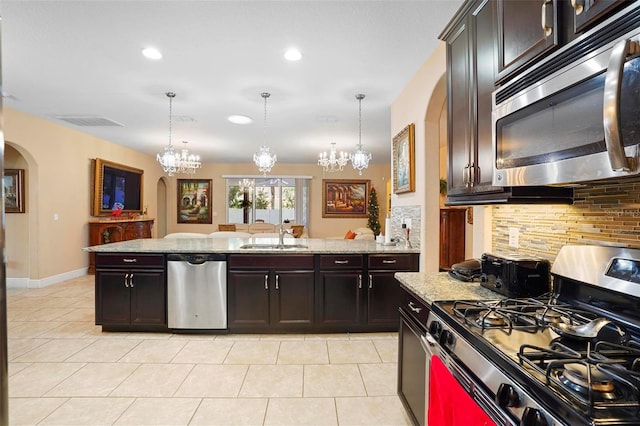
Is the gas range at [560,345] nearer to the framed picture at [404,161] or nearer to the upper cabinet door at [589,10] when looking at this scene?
the upper cabinet door at [589,10]

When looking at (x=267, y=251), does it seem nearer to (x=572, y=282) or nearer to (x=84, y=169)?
(x=572, y=282)

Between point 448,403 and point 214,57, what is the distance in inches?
128

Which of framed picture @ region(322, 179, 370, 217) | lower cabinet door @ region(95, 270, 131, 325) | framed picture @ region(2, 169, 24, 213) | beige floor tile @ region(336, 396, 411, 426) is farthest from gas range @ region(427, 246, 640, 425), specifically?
framed picture @ region(322, 179, 370, 217)

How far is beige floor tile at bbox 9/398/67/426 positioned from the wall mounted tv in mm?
4968

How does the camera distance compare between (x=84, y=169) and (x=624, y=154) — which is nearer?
(x=624, y=154)

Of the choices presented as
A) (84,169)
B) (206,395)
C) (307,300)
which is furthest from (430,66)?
(84,169)

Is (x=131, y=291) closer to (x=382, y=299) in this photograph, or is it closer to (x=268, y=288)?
(x=268, y=288)

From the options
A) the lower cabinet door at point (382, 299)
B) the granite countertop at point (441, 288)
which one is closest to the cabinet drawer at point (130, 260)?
the lower cabinet door at point (382, 299)

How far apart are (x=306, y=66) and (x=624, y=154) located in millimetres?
2958

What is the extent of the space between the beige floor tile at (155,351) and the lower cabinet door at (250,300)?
0.55 meters

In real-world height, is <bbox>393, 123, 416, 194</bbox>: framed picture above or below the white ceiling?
below

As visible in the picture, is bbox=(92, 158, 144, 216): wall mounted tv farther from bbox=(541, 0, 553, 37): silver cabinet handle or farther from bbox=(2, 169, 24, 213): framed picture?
bbox=(541, 0, 553, 37): silver cabinet handle

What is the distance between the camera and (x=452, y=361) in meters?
1.28

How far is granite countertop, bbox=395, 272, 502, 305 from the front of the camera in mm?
1619
